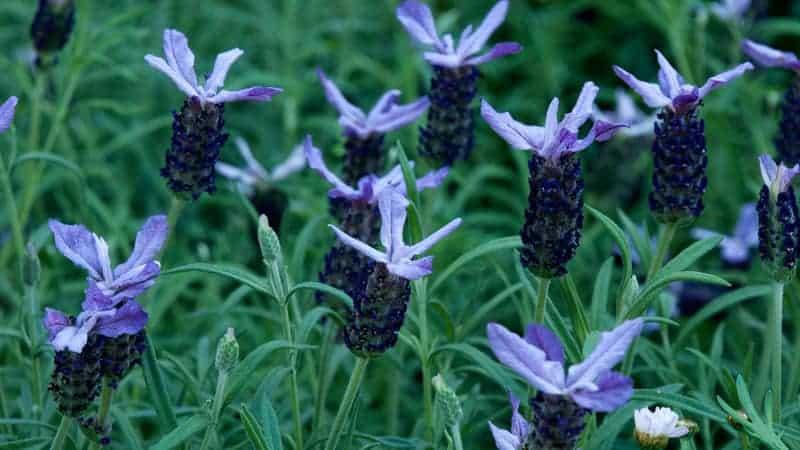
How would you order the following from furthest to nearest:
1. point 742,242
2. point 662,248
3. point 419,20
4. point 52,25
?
→ point 742,242 < point 52,25 < point 419,20 < point 662,248

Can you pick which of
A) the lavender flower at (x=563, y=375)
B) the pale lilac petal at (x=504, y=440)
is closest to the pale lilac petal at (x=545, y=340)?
the lavender flower at (x=563, y=375)

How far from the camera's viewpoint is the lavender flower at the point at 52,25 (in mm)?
2616

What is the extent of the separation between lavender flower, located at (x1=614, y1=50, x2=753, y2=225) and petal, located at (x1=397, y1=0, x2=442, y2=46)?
46cm

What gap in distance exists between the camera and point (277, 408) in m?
2.30

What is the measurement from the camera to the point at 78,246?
1.74 m

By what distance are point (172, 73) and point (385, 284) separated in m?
0.50

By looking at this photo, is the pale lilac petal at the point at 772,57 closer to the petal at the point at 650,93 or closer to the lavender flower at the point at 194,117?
the petal at the point at 650,93

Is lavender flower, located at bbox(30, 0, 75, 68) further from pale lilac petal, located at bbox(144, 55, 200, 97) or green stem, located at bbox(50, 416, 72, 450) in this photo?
green stem, located at bbox(50, 416, 72, 450)

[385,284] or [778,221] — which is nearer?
[385,284]

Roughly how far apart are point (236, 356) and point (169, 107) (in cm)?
234

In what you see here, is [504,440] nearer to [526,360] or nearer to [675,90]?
[526,360]

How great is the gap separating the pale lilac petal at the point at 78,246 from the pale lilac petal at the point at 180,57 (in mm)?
334

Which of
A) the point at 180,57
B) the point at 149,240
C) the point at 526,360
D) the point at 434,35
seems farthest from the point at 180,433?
the point at 434,35

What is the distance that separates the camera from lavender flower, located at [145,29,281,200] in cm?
191
